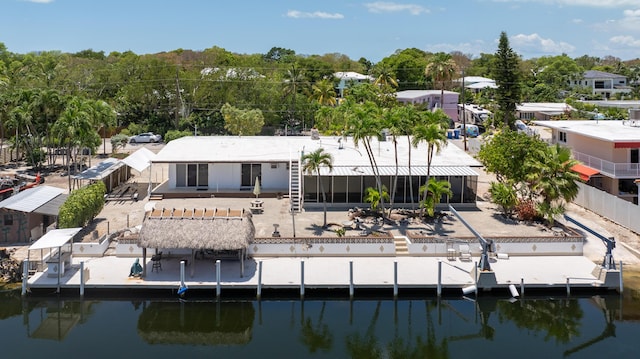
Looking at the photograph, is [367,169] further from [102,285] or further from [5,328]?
[5,328]

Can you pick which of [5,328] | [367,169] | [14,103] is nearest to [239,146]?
[367,169]

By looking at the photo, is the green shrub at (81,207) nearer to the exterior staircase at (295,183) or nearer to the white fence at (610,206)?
the exterior staircase at (295,183)

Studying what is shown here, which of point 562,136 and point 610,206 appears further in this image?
point 562,136

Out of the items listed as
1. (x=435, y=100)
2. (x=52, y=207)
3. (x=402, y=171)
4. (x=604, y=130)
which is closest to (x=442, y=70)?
(x=435, y=100)

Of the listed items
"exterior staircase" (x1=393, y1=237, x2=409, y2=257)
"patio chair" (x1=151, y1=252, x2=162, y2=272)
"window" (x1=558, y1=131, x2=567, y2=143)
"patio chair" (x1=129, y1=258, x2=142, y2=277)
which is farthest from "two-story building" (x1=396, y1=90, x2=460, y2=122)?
"patio chair" (x1=129, y1=258, x2=142, y2=277)

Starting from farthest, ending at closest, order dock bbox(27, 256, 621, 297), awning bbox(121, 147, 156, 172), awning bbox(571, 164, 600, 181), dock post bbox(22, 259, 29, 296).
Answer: awning bbox(121, 147, 156, 172), awning bbox(571, 164, 600, 181), dock bbox(27, 256, 621, 297), dock post bbox(22, 259, 29, 296)

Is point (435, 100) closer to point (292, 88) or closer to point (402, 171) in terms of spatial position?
point (292, 88)

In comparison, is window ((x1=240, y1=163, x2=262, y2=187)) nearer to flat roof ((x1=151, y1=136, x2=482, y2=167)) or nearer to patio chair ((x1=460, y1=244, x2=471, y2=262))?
flat roof ((x1=151, y1=136, x2=482, y2=167))
